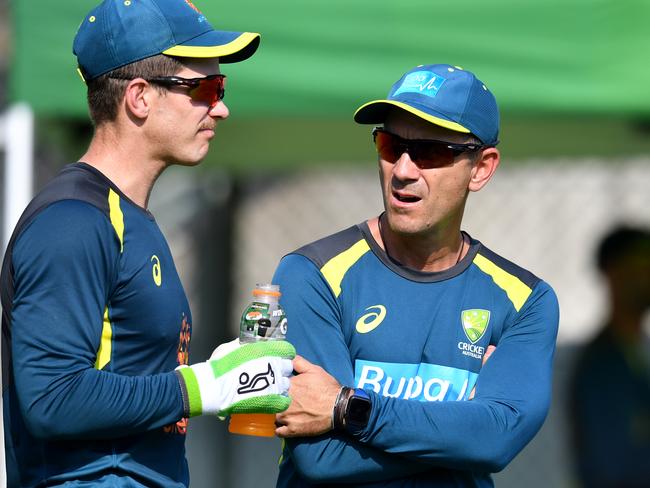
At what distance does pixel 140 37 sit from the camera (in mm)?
2578

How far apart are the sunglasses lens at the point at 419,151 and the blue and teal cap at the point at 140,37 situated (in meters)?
0.47

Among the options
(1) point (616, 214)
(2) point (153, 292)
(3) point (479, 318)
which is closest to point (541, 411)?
(3) point (479, 318)

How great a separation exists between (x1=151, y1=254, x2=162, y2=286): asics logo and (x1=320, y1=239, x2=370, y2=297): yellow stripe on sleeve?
444 mm

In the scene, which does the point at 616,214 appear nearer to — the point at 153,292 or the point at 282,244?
the point at 282,244

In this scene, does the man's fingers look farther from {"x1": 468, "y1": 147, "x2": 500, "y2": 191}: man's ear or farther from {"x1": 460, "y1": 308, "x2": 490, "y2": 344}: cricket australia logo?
{"x1": 468, "y1": 147, "x2": 500, "y2": 191}: man's ear

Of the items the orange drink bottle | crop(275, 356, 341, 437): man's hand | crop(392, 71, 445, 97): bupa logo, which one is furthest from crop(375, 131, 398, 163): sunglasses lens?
crop(275, 356, 341, 437): man's hand

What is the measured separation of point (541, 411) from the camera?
2773 millimetres

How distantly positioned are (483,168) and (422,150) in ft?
0.70

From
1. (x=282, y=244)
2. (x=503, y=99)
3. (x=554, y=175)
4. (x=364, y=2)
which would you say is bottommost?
(x=282, y=244)

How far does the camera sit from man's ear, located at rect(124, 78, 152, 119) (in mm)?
2574

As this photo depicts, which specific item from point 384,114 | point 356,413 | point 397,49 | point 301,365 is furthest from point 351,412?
point 397,49

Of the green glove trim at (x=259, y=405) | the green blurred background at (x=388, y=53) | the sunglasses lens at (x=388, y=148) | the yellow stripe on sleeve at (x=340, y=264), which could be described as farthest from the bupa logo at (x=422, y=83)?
the green blurred background at (x=388, y=53)

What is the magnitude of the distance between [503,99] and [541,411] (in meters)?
1.85

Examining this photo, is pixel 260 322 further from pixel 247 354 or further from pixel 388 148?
pixel 388 148
